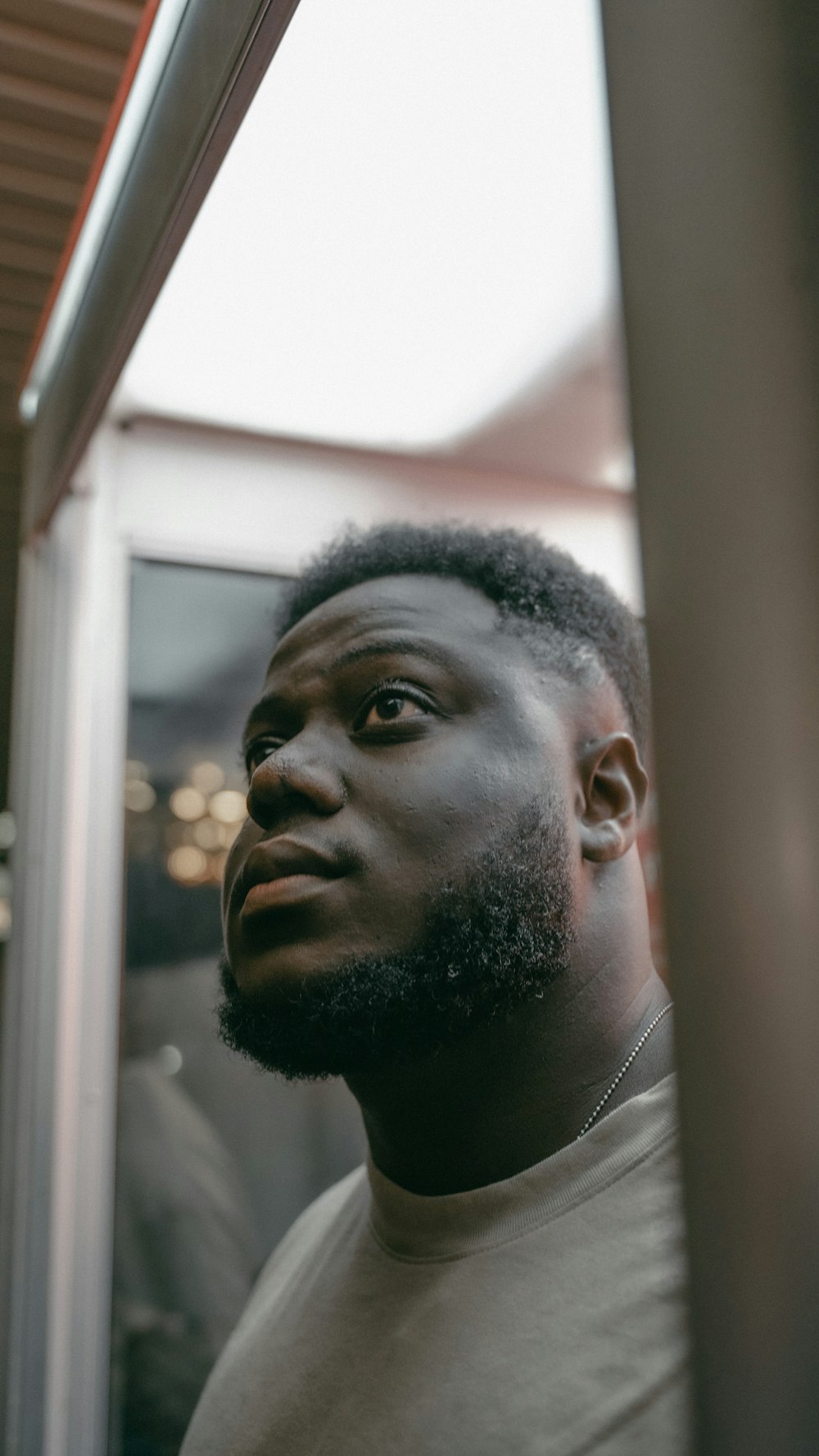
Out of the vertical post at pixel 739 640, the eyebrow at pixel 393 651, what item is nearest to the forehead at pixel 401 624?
the eyebrow at pixel 393 651

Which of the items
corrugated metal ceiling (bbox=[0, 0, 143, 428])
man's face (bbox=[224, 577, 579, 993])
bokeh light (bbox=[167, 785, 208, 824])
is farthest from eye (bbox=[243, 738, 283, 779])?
corrugated metal ceiling (bbox=[0, 0, 143, 428])

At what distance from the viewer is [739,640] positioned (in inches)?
23.4

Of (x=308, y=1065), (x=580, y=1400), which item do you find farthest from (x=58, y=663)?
(x=580, y=1400)

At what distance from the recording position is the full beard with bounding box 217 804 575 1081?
115 centimetres

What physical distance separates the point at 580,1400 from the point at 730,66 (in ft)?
2.99

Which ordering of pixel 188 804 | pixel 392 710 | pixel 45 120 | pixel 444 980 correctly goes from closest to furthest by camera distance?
pixel 444 980, pixel 392 710, pixel 45 120, pixel 188 804

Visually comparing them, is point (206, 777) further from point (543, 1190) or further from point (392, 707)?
point (543, 1190)

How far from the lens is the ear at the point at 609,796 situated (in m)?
1.30

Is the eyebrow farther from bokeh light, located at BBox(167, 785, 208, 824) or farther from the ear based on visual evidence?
bokeh light, located at BBox(167, 785, 208, 824)

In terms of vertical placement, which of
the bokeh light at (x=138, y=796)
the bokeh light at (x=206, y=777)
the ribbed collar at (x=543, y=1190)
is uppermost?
the bokeh light at (x=206, y=777)

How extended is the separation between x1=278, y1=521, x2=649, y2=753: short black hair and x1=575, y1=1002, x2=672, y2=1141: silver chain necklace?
13.6 inches

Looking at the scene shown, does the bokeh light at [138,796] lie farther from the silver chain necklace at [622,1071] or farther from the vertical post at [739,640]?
the vertical post at [739,640]

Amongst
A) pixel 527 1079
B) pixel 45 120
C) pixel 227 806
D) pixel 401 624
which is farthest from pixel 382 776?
pixel 45 120

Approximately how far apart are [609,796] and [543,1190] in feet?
1.31
